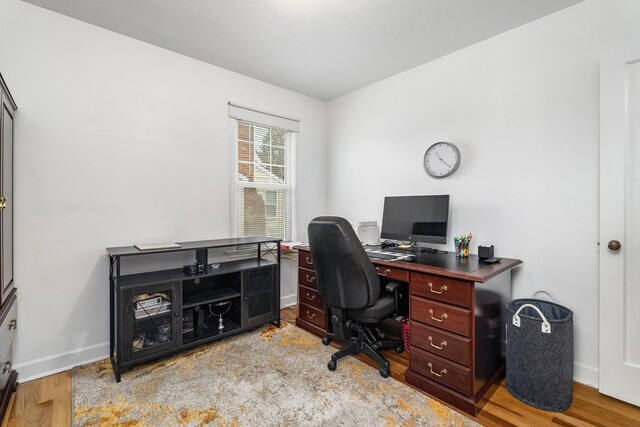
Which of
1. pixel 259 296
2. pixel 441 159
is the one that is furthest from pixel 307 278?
pixel 441 159

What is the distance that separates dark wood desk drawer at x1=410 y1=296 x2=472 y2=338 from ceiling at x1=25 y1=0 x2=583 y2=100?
1984mm

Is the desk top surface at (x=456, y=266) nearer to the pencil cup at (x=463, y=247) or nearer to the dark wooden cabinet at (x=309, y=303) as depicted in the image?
the pencil cup at (x=463, y=247)

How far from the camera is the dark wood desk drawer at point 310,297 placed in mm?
2701

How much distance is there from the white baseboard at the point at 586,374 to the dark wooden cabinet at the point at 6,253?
3393 millimetres

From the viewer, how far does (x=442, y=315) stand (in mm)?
1817

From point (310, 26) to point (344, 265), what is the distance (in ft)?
5.88

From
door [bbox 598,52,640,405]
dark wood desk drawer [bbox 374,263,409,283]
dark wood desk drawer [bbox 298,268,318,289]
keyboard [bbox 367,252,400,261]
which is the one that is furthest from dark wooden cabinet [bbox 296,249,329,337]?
door [bbox 598,52,640,405]

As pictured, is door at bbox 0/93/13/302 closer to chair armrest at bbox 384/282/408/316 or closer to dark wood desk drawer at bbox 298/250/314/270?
dark wood desk drawer at bbox 298/250/314/270

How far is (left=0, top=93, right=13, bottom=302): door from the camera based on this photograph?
1636 millimetres

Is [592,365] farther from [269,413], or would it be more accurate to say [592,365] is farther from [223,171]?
[223,171]

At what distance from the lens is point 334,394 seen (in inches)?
73.4

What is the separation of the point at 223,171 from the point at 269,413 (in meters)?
2.12

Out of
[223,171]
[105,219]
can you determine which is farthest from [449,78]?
[105,219]

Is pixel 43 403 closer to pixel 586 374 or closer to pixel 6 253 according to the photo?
pixel 6 253
